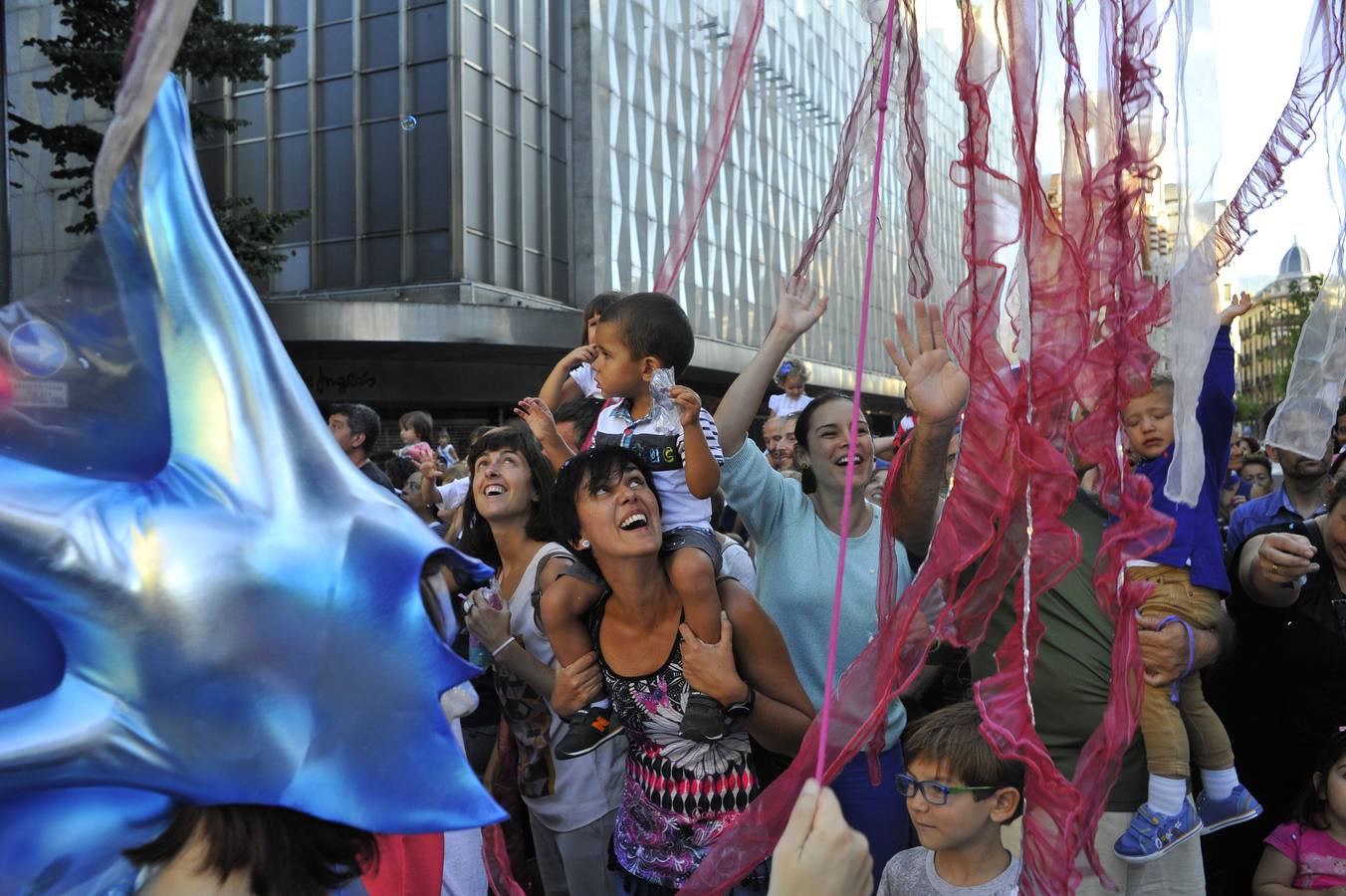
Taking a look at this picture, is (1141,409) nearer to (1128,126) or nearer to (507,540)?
(1128,126)

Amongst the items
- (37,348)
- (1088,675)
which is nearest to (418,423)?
(1088,675)

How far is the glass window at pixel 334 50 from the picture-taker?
21.1 meters

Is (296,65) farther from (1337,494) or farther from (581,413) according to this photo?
(1337,494)

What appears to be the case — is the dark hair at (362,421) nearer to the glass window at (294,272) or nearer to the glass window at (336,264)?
the glass window at (336,264)

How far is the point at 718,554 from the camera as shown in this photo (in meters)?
2.91

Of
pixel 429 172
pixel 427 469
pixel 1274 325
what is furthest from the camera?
pixel 429 172

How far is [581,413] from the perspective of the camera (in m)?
4.06

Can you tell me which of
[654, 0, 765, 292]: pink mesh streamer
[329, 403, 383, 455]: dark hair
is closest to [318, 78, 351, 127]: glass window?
[329, 403, 383, 455]: dark hair

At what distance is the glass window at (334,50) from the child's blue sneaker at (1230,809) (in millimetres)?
21121

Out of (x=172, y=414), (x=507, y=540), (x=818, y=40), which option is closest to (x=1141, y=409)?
(x=507, y=540)

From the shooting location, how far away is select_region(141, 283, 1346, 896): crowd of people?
2.46 metres

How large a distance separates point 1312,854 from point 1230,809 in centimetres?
23

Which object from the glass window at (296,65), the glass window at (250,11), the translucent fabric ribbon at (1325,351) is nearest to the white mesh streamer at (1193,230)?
the translucent fabric ribbon at (1325,351)

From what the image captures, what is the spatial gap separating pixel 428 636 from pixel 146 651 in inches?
10.6
